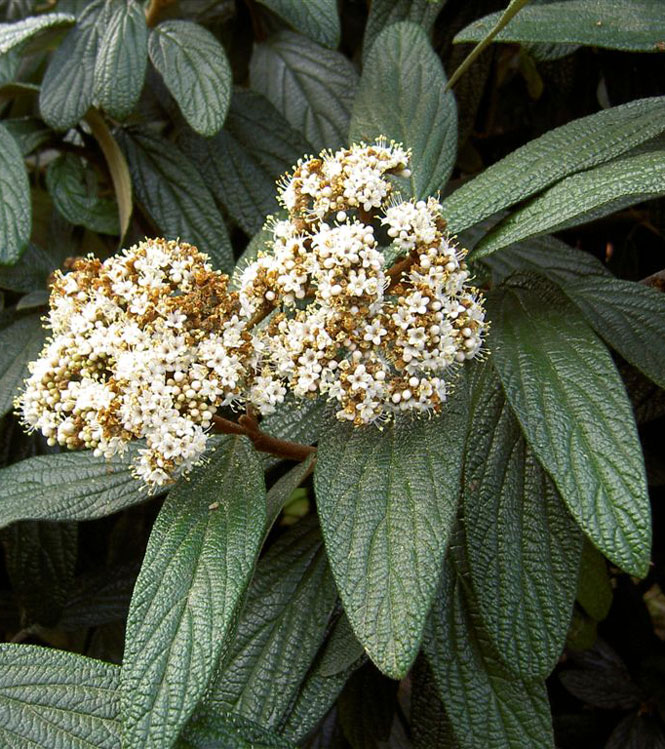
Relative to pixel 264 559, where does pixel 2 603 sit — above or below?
below

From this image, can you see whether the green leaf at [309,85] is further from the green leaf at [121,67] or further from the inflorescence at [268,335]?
the inflorescence at [268,335]

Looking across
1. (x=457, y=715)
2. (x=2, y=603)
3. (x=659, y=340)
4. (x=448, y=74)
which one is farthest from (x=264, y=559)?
(x=448, y=74)

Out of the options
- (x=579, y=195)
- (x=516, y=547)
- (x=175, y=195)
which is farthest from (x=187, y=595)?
(x=175, y=195)

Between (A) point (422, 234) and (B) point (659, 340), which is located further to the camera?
(B) point (659, 340)

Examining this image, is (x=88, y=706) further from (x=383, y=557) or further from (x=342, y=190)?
(x=342, y=190)

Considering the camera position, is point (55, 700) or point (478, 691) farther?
point (478, 691)

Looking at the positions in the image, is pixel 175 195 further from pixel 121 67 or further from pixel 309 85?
pixel 309 85

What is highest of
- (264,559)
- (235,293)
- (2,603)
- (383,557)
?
(235,293)

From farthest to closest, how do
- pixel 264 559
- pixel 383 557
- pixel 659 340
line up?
pixel 264 559, pixel 659 340, pixel 383 557
